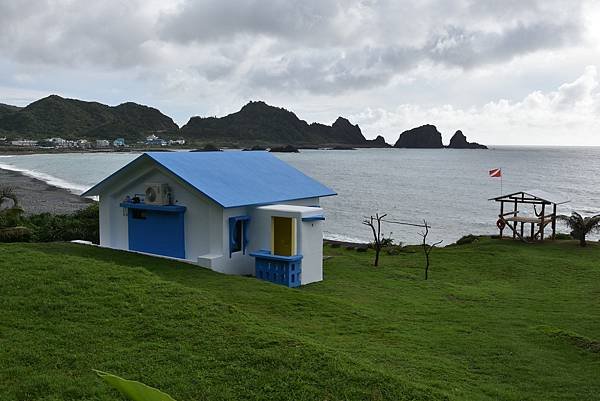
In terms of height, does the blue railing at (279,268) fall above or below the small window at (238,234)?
below

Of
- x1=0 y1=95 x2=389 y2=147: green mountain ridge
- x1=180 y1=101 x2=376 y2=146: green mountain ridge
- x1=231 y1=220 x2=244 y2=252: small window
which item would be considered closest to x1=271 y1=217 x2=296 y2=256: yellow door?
x1=231 y1=220 x2=244 y2=252: small window

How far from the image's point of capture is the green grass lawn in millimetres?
7488

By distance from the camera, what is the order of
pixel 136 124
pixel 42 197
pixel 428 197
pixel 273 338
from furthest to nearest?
pixel 136 124 → pixel 428 197 → pixel 42 197 → pixel 273 338

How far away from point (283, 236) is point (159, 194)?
3535 mm

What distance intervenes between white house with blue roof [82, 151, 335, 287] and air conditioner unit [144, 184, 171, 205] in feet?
0.09

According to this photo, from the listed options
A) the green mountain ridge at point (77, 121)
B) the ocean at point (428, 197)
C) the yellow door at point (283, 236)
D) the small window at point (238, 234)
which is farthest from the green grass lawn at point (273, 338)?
the green mountain ridge at point (77, 121)

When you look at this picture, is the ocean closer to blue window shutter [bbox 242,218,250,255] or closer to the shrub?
the shrub

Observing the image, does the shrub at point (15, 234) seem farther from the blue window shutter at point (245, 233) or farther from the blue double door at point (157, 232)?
the blue window shutter at point (245, 233)

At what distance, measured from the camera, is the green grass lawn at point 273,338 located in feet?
24.6

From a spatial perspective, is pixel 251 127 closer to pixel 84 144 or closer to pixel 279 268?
pixel 84 144

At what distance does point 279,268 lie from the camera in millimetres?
15625

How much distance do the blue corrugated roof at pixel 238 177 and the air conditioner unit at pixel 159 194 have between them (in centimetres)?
59

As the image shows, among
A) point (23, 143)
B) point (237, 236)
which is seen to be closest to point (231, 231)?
point (237, 236)

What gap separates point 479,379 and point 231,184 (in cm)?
1001
